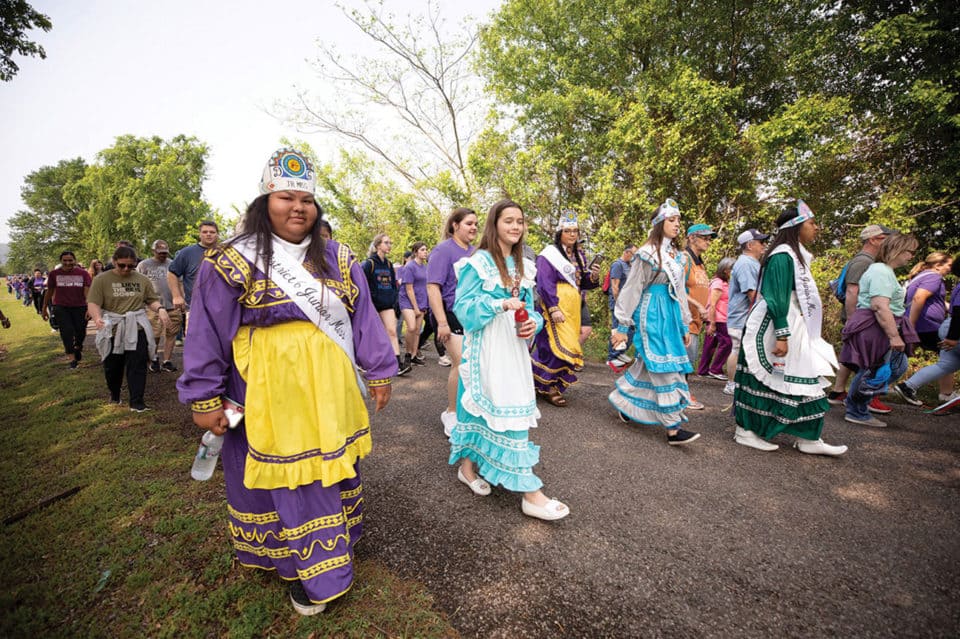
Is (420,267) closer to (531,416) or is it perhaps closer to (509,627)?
(531,416)

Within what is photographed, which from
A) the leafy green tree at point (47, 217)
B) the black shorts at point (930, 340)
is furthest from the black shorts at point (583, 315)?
the leafy green tree at point (47, 217)

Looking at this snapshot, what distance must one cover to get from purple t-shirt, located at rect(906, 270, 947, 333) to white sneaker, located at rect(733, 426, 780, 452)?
3.31 meters

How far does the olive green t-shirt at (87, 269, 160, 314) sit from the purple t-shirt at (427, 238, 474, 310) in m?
3.89

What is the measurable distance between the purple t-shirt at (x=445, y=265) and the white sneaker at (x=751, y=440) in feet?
10.4

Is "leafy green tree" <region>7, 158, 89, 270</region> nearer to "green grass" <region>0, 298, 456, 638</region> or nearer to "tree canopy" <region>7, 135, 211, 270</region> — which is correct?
"tree canopy" <region>7, 135, 211, 270</region>

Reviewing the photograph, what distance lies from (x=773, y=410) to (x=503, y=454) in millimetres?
2821

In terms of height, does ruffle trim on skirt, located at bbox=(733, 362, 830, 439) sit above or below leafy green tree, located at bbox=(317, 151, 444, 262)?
below

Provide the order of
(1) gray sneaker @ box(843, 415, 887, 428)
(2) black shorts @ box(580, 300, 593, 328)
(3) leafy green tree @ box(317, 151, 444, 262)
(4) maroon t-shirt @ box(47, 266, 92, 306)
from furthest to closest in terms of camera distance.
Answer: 1. (3) leafy green tree @ box(317, 151, 444, 262)
2. (4) maroon t-shirt @ box(47, 266, 92, 306)
3. (2) black shorts @ box(580, 300, 593, 328)
4. (1) gray sneaker @ box(843, 415, 887, 428)

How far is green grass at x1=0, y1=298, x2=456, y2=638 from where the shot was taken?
1.99 metres

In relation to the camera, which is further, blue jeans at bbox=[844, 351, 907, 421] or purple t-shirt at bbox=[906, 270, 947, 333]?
purple t-shirt at bbox=[906, 270, 947, 333]

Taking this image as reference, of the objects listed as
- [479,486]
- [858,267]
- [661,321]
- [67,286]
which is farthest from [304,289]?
[67,286]

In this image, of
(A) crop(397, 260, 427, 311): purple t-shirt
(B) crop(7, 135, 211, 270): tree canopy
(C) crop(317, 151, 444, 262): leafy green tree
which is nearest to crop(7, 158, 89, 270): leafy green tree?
(B) crop(7, 135, 211, 270): tree canopy

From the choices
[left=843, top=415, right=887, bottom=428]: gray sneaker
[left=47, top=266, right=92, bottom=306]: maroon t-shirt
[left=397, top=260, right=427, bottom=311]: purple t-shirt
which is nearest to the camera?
[left=843, top=415, right=887, bottom=428]: gray sneaker

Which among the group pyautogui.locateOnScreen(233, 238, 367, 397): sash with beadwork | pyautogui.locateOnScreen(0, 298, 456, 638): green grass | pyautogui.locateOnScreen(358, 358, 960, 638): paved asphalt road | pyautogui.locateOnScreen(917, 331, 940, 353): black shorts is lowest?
pyautogui.locateOnScreen(0, 298, 456, 638): green grass
